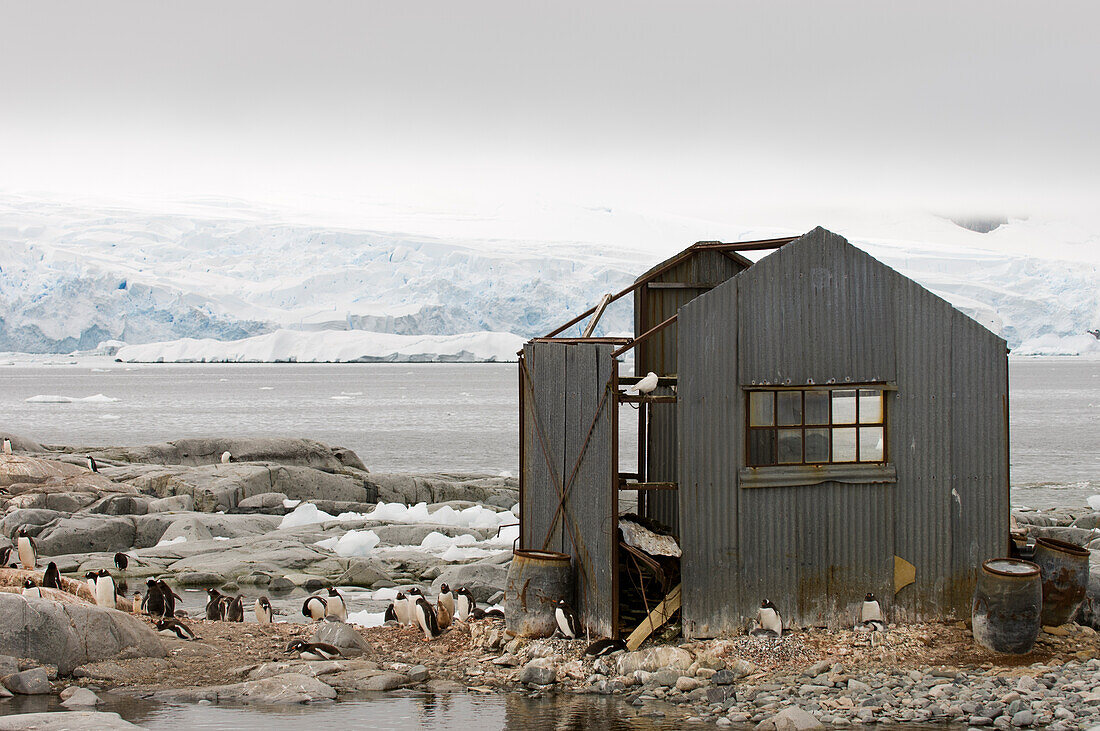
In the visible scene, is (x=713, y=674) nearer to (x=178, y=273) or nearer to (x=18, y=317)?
(x=18, y=317)

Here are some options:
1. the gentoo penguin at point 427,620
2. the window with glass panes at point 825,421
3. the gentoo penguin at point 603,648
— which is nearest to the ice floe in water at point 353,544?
the gentoo penguin at point 427,620

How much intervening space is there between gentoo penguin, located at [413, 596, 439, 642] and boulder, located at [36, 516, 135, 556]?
34.0ft

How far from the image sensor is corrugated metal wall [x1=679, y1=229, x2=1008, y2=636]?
10094 mm

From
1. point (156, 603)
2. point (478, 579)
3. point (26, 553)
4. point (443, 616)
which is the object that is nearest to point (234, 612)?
point (156, 603)

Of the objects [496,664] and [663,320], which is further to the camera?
[663,320]

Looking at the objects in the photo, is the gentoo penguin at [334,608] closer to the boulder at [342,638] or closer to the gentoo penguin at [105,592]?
the boulder at [342,638]

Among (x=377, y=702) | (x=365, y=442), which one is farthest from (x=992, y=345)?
(x=365, y=442)

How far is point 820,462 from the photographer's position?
34.1ft

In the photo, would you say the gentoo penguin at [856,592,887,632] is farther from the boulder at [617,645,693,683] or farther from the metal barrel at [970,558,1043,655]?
the boulder at [617,645,693,683]

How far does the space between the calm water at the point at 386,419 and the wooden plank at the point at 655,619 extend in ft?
76.0

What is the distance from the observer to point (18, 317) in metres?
91.6

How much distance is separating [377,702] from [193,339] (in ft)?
348

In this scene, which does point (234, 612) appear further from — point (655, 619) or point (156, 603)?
point (655, 619)

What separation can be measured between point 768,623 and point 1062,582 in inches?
122
